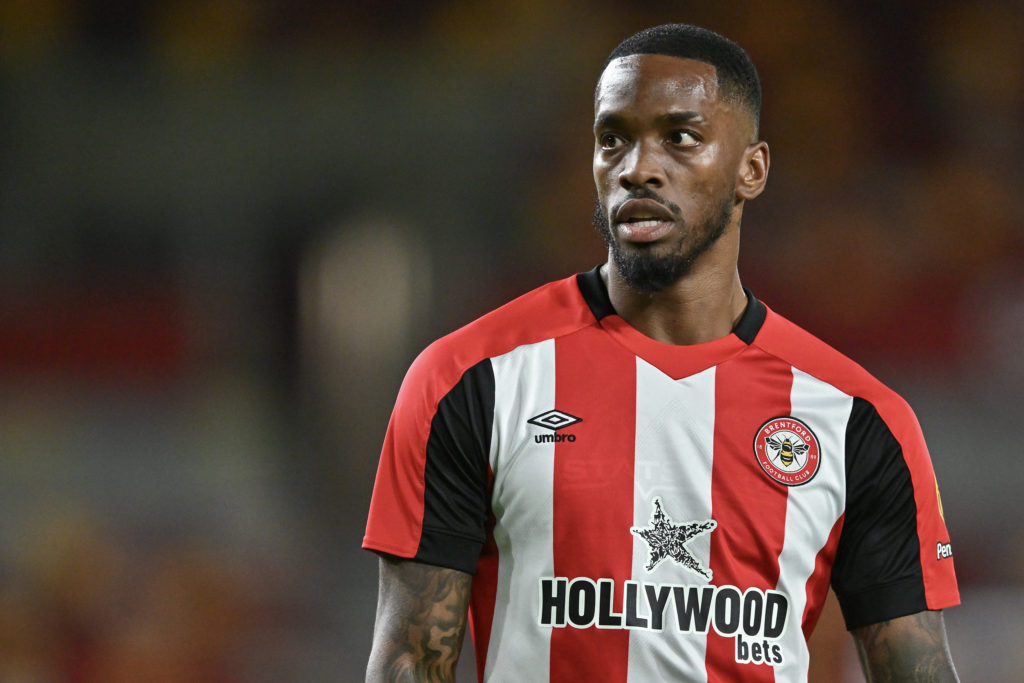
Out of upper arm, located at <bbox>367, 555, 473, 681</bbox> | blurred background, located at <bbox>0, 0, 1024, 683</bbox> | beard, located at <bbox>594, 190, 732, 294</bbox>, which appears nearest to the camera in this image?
upper arm, located at <bbox>367, 555, 473, 681</bbox>

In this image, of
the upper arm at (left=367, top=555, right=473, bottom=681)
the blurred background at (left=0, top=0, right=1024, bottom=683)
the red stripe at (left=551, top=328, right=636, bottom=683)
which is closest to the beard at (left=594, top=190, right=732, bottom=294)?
the red stripe at (left=551, top=328, right=636, bottom=683)

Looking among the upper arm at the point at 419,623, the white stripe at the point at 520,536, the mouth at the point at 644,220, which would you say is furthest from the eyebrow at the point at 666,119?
the upper arm at the point at 419,623

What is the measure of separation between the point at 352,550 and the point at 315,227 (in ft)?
3.63

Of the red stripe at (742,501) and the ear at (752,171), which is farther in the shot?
the ear at (752,171)

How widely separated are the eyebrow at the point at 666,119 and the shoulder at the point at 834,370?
31cm

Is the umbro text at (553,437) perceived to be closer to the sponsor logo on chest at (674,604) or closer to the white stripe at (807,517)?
the sponsor logo on chest at (674,604)

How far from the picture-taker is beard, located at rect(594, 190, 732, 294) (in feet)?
5.02

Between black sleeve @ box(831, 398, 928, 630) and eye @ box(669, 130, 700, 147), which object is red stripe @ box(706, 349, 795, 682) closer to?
black sleeve @ box(831, 398, 928, 630)

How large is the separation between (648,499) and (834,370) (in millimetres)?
337

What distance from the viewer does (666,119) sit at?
59.6 inches

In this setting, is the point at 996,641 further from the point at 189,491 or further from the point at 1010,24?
the point at 189,491

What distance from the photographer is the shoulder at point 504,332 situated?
1.51 metres

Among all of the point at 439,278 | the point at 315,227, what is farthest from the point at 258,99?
the point at 439,278

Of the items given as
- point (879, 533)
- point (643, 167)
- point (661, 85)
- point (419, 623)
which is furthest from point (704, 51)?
point (419, 623)
